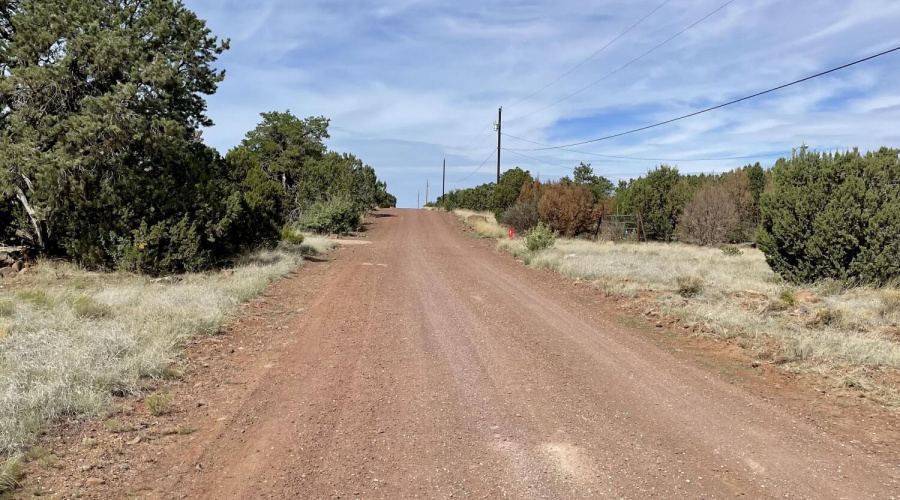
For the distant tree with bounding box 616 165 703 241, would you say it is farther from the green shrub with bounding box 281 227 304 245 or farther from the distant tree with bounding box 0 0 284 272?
the distant tree with bounding box 0 0 284 272

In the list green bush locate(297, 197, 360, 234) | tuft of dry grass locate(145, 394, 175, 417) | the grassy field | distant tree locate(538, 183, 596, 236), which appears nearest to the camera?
tuft of dry grass locate(145, 394, 175, 417)

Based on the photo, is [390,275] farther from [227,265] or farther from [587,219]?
[587,219]

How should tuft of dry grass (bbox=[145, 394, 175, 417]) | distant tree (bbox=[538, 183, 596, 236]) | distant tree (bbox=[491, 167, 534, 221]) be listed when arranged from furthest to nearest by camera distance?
distant tree (bbox=[491, 167, 534, 221]) < distant tree (bbox=[538, 183, 596, 236]) < tuft of dry grass (bbox=[145, 394, 175, 417])

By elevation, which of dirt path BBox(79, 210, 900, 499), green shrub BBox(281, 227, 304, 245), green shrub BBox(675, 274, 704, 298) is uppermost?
green shrub BBox(281, 227, 304, 245)

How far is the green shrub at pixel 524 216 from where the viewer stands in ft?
105

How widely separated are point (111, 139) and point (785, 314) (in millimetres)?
12555

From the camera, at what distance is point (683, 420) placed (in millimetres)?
4684

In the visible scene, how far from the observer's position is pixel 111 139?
35.8ft

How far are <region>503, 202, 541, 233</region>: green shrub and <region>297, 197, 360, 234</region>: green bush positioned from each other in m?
9.72

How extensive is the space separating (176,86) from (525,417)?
11.2 m

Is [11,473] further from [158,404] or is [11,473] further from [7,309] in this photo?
[7,309]

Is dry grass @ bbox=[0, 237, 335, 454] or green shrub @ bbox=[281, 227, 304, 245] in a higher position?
green shrub @ bbox=[281, 227, 304, 245]

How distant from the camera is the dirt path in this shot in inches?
140

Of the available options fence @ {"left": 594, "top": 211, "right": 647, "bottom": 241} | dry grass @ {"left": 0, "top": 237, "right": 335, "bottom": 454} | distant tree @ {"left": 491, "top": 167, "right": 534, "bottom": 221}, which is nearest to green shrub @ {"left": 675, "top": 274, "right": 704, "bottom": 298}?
dry grass @ {"left": 0, "top": 237, "right": 335, "bottom": 454}
